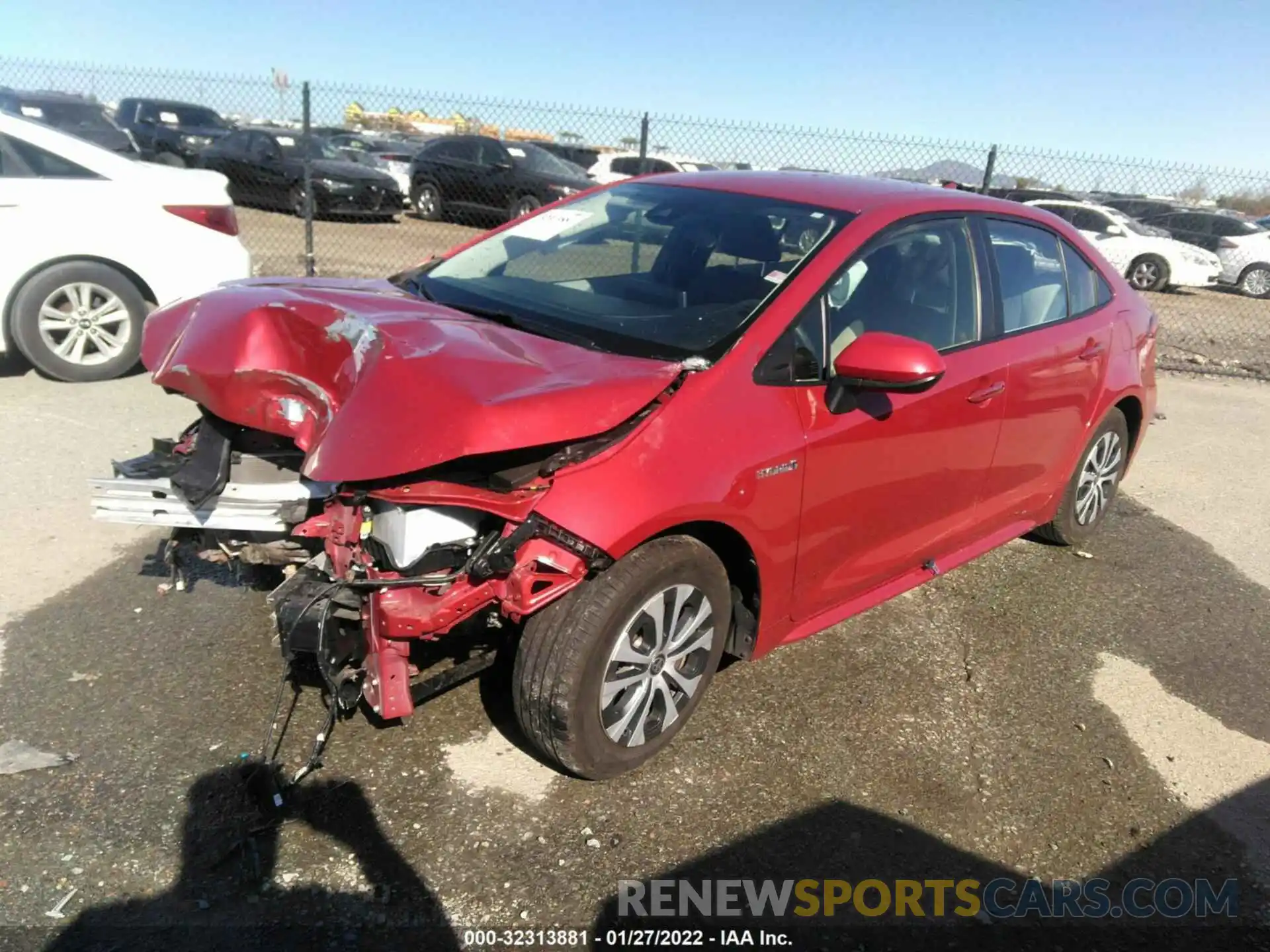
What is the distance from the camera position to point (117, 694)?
3139 millimetres

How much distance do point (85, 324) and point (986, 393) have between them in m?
5.50

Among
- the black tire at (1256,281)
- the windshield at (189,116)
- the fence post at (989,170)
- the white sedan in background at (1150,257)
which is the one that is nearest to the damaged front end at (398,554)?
the fence post at (989,170)

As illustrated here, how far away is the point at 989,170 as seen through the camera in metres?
10.4

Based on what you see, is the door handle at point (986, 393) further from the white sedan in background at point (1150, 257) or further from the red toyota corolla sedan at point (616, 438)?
the white sedan in background at point (1150, 257)

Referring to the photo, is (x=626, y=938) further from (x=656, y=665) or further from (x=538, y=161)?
(x=538, y=161)

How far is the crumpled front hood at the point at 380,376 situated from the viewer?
2.42m

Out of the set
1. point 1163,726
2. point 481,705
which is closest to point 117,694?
point 481,705

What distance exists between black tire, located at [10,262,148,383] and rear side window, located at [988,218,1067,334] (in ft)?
16.2

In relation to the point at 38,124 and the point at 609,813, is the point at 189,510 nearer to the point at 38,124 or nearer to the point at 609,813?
the point at 609,813

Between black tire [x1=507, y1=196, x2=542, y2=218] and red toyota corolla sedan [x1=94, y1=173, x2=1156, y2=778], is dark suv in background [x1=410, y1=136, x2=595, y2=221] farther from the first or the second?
red toyota corolla sedan [x1=94, y1=173, x2=1156, y2=778]

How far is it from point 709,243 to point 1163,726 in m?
2.47

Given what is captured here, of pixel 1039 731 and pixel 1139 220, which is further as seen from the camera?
pixel 1139 220

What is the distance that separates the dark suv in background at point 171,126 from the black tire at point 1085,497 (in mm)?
18824

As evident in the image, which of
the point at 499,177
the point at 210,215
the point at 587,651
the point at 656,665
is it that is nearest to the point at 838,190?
the point at 656,665
